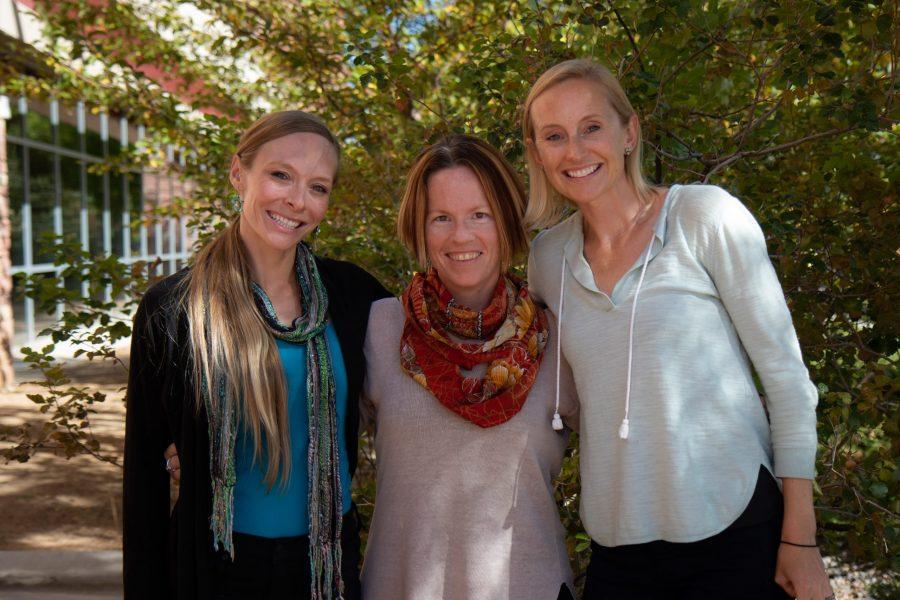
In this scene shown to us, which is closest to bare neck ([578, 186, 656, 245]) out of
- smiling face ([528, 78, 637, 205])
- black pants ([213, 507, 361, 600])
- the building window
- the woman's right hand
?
smiling face ([528, 78, 637, 205])

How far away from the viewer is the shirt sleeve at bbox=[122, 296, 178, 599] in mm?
2311

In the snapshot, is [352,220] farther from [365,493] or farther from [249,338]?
[249,338]

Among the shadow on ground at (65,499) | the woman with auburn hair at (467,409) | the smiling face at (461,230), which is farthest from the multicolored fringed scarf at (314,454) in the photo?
the shadow on ground at (65,499)

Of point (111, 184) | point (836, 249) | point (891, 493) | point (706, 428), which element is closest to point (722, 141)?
point (836, 249)

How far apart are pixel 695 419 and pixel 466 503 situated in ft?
1.97

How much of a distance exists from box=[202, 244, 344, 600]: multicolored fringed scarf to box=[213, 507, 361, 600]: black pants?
0.03 m

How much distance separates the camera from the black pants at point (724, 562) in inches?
79.0

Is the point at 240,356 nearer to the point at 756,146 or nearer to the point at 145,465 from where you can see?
the point at 145,465

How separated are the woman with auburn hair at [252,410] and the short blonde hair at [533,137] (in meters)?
0.56

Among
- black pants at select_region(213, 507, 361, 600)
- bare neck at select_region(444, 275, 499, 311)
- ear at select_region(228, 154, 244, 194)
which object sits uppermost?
ear at select_region(228, 154, 244, 194)

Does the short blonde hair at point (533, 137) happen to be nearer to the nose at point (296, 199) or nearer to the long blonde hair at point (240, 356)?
the nose at point (296, 199)

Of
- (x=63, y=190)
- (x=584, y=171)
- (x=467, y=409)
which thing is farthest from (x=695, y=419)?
(x=63, y=190)

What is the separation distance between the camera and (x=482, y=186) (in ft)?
8.08

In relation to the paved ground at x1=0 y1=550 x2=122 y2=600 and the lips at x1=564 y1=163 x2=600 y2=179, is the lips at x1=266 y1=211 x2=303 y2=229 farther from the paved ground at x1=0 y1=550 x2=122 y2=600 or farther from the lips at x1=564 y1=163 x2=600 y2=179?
the paved ground at x1=0 y1=550 x2=122 y2=600
